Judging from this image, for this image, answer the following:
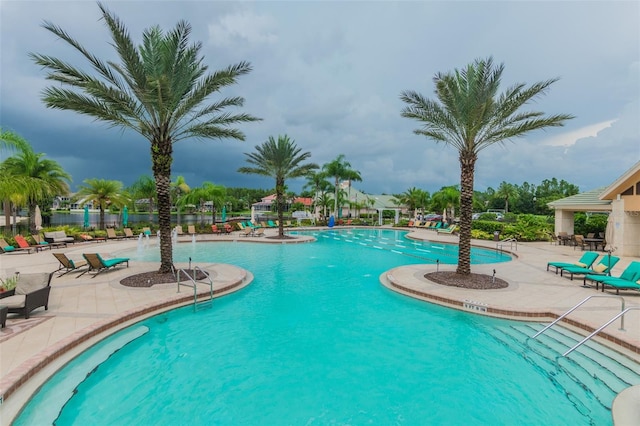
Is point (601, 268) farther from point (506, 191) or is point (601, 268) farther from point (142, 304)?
point (506, 191)

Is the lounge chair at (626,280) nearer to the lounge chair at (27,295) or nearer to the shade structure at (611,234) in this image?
the shade structure at (611,234)

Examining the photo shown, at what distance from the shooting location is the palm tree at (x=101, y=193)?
27625 millimetres

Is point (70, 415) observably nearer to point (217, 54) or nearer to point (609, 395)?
point (609, 395)

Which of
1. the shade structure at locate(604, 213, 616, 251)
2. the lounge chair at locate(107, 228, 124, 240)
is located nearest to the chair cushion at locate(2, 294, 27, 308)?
the lounge chair at locate(107, 228, 124, 240)

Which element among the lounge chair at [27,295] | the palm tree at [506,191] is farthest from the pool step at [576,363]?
the palm tree at [506,191]

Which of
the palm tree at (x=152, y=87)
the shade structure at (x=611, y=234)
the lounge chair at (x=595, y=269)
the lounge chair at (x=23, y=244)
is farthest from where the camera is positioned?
the shade structure at (x=611, y=234)

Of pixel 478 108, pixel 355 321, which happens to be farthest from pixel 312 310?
pixel 478 108

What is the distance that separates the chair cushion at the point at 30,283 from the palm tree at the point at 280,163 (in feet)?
58.0

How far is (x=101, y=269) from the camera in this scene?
12172 mm

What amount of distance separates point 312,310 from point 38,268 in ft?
39.0

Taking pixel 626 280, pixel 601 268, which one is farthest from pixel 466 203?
pixel 601 268

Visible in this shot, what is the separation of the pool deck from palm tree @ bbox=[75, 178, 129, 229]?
14.9 meters

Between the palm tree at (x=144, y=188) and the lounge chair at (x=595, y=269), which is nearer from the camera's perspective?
the lounge chair at (x=595, y=269)

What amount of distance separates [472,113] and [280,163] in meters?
17.6
